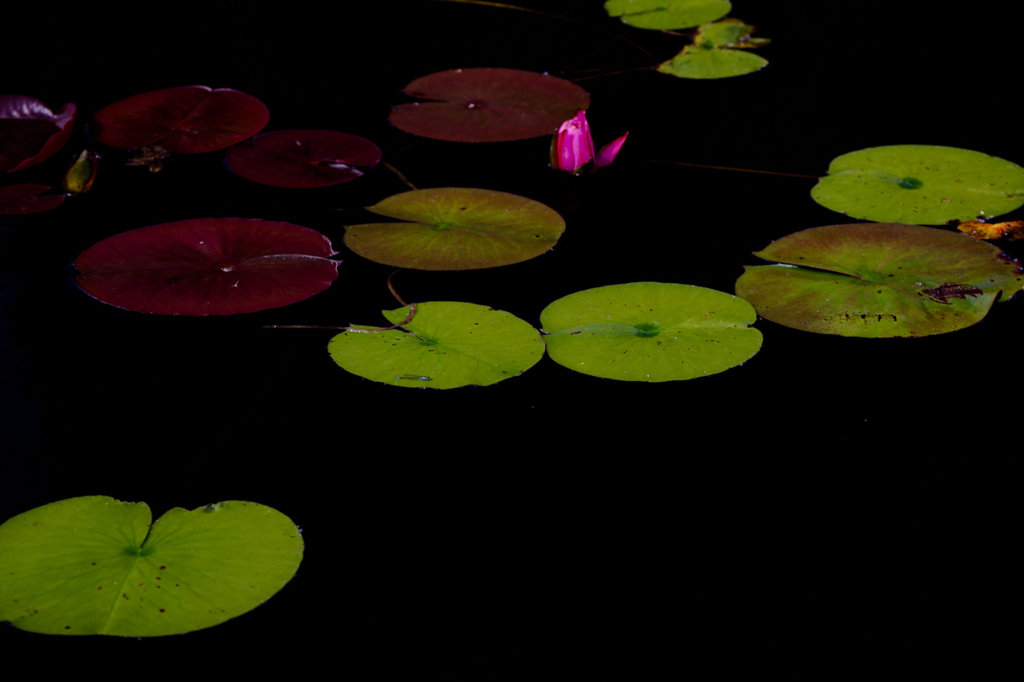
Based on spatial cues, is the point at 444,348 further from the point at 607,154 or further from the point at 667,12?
the point at 667,12

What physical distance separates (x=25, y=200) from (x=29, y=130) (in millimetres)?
355

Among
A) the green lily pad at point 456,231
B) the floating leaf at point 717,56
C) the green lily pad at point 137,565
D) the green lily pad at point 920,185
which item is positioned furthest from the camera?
the floating leaf at point 717,56

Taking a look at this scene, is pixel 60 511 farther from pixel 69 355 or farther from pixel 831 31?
pixel 831 31

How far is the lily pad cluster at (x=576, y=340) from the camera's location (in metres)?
1.56

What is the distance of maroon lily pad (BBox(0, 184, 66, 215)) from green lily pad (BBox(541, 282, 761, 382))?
1.33 meters

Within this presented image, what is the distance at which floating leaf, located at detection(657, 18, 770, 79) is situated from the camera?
3.05m

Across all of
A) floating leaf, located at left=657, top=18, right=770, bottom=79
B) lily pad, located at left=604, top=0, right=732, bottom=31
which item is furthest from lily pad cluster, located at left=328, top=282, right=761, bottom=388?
lily pad, located at left=604, top=0, right=732, bottom=31

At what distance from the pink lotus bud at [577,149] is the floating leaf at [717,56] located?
0.87 meters

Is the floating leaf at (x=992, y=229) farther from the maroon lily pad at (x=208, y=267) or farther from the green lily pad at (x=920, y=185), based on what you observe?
the maroon lily pad at (x=208, y=267)

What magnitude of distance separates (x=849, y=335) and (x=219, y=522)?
1189 millimetres

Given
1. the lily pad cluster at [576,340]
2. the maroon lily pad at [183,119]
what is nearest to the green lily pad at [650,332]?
the lily pad cluster at [576,340]

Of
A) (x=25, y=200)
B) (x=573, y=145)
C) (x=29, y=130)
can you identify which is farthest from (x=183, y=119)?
(x=573, y=145)

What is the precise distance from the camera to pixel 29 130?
241 centimetres

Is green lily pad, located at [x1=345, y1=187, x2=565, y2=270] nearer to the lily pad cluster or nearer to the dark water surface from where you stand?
the dark water surface
